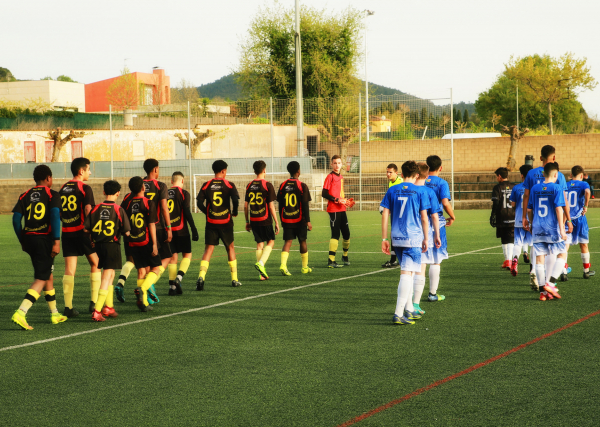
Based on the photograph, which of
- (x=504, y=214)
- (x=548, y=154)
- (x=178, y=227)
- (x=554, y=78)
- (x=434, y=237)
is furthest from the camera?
(x=554, y=78)

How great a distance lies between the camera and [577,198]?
10062mm

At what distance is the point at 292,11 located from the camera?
48125 millimetres

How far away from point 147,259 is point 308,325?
2.30 metres

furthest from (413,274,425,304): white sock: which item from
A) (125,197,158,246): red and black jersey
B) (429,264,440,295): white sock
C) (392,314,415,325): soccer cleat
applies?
(125,197,158,246): red and black jersey

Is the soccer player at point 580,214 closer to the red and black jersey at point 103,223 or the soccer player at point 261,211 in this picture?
the soccer player at point 261,211

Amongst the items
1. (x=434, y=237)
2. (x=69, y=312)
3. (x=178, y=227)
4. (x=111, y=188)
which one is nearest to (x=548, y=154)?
(x=434, y=237)

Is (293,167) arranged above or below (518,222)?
above

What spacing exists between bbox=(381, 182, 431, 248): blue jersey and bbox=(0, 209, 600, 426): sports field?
0.95 meters

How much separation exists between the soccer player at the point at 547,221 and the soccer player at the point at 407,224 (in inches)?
91.5

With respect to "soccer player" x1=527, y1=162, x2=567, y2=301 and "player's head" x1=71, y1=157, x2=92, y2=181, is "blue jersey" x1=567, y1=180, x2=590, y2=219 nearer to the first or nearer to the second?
"soccer player" x1=527, y1=162, x2=567, y2=301

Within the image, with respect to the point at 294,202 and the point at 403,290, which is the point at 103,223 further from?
the point at 294,202

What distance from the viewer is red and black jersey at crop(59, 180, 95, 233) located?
769cm

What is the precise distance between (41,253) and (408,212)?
13.3ft

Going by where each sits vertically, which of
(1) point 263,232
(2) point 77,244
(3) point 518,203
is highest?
(3) point 518,203
